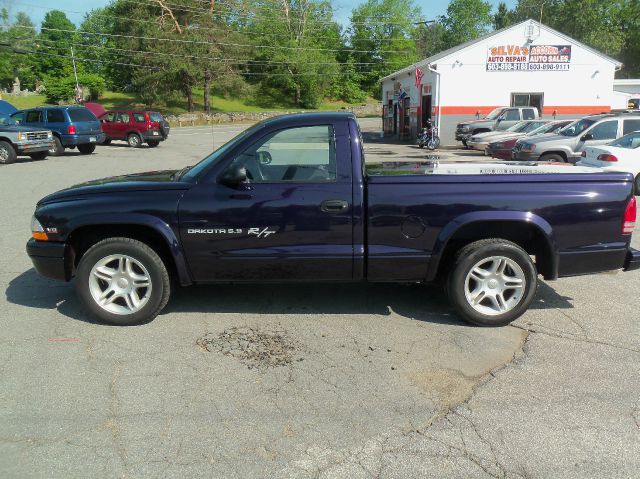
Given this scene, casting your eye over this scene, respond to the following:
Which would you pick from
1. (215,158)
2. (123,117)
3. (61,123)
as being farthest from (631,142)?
(123,117)

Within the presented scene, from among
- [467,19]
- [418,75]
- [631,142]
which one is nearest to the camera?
[631,142]

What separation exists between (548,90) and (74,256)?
27134mm

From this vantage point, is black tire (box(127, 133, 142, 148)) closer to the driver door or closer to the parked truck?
the parked truck

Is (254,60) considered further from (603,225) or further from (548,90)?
(603,225)

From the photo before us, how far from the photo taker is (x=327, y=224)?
14.9 ft

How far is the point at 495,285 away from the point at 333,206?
1.56 m

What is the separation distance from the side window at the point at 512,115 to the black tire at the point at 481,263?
20.7 meters

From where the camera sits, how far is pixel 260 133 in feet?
15.4

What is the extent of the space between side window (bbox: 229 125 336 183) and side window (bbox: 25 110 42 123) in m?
20.2

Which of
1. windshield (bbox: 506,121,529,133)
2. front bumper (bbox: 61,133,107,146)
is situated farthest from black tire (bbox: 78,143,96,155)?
windshield (bbox: 506,121,529,133)

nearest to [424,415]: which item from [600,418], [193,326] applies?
[600,418]

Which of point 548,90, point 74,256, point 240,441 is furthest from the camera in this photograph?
point 548,90

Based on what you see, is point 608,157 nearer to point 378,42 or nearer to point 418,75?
point 418,75

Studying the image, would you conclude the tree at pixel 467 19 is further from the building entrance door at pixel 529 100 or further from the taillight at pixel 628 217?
the taillight at pixel 628 217
